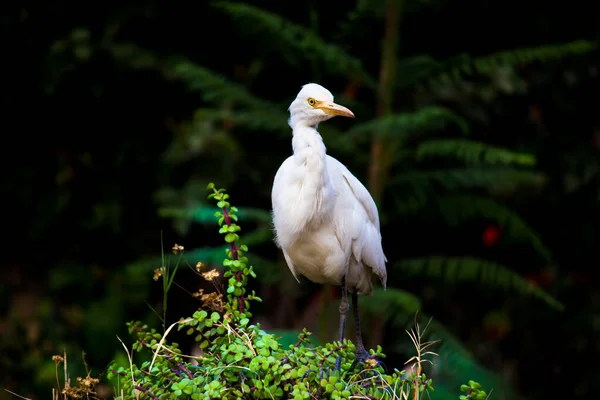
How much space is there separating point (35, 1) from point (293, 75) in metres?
1.52

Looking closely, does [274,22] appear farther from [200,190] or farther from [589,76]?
[589,76]

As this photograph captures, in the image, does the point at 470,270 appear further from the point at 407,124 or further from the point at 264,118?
the point at 264,118

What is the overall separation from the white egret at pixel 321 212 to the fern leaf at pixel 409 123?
841 millimetres

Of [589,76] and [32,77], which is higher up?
[589,76]

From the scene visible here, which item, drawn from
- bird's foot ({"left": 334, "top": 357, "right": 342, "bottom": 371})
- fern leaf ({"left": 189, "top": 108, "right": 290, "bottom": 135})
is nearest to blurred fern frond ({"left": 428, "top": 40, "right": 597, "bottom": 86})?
fern leaf ({"left": 189, "top": 108, "right": 290, "bottom": 135})

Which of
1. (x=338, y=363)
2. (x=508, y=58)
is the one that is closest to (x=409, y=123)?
(x=508, y=58)

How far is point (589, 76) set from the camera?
478cm

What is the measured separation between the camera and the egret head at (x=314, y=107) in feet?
7.38

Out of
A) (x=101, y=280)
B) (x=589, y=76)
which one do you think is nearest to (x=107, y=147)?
(x=101, y=280)

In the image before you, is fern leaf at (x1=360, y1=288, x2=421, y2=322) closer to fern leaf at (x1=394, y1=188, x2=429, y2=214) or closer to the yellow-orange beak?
fern leaf at (x1=394, y1=188, x2=429, y2=214)

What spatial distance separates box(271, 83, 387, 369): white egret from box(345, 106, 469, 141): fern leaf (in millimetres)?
841

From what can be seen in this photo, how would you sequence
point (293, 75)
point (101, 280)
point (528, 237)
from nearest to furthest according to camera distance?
point (528, 237), point (293, 75), point (101, 280)

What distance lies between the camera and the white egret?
228 cm

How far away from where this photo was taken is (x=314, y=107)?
7.45 ft
